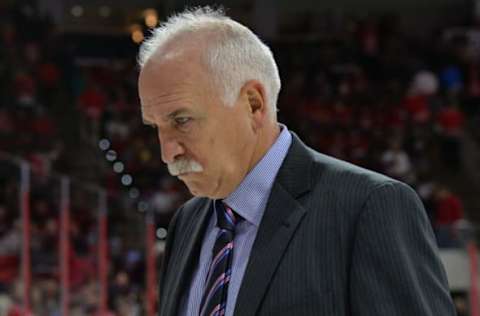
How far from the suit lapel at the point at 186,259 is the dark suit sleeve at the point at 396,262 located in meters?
0.36

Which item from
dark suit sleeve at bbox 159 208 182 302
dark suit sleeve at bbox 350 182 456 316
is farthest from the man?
dark suit sleeve at bbox 159 208 182 302

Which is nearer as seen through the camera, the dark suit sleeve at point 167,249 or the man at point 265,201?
the man at point 265,201

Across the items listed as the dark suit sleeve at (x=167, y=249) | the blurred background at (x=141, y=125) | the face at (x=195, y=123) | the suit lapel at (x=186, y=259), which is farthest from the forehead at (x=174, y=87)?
the blurred background at (x=141, y=125)

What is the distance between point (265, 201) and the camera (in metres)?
1.62

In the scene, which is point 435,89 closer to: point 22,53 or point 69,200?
point 22,53

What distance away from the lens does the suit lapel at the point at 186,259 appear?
1.74 m

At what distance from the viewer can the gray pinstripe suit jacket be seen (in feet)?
4.75

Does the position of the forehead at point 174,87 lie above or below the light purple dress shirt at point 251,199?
above

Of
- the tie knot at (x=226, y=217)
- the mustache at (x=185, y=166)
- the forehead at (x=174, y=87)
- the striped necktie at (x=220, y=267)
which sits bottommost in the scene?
the striped necktie at (x=220, y=267)

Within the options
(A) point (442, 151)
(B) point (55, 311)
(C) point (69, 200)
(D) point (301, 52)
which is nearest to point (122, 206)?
(C) point (69, 200)

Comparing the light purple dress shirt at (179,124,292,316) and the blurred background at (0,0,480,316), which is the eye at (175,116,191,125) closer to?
the light purple dress shirt at (179,124,292,316)

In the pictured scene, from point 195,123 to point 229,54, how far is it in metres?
0.11

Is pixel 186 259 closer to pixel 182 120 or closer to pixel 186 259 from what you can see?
pixel 186 259

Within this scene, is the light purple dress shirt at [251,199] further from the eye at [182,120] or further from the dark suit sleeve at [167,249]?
the dark suit sleeve at [167,249]
